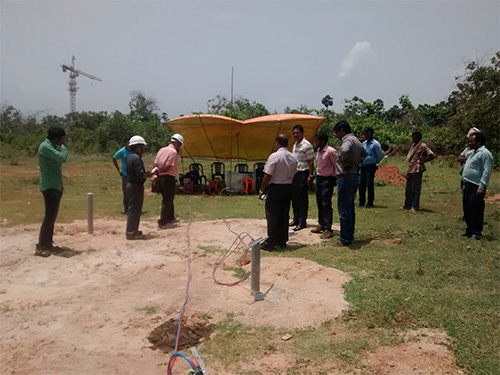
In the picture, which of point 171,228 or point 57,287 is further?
point 171,228

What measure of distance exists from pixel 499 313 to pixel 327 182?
3914mm

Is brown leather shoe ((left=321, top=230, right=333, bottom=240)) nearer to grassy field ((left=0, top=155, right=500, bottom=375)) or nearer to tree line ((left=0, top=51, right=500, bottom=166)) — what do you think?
grassy field ((left=0, top=155, right=500, bottom=375))

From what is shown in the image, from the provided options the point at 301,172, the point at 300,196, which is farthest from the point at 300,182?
the point at 300,196

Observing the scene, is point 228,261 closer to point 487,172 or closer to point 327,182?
point 327,182

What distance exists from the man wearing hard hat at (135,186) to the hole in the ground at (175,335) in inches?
146

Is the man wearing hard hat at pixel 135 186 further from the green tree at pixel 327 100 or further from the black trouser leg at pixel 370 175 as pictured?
the green tree at pixel 327 100

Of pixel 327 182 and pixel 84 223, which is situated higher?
pixel 327 182

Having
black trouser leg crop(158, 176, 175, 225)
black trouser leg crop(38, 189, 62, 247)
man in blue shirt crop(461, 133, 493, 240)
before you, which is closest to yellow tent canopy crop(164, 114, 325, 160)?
black trouser leg crop(158, 176, 175, 225)

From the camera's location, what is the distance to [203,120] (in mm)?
13594

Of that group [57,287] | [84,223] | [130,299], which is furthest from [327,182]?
[84,223]

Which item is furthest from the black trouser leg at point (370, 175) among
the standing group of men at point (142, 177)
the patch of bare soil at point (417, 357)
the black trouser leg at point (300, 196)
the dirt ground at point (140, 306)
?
the patch of bare soil at point (417, 357)

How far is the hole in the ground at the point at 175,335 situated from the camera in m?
3.88

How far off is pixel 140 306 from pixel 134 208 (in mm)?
3316

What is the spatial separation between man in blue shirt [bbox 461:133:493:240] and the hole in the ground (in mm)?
5049
